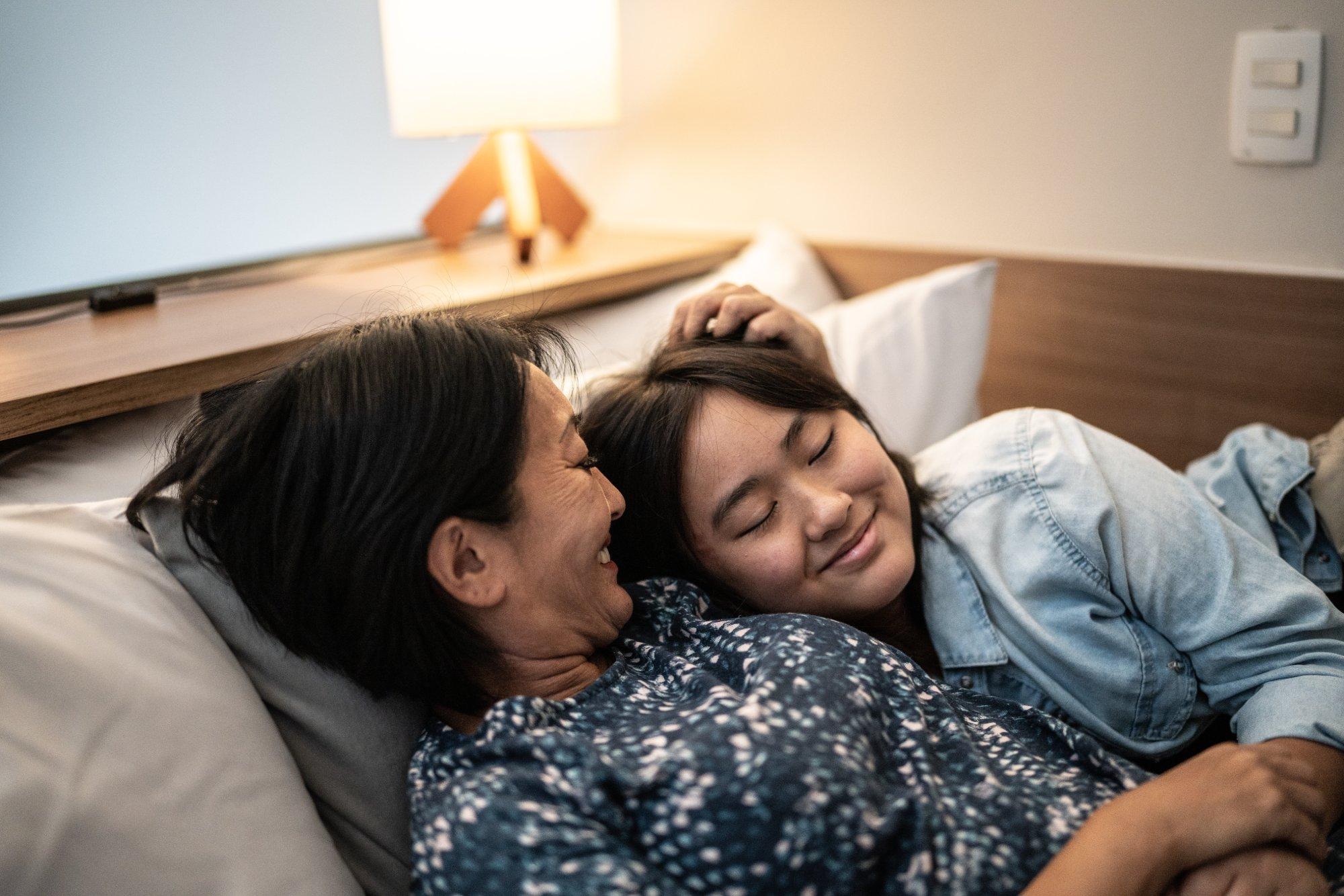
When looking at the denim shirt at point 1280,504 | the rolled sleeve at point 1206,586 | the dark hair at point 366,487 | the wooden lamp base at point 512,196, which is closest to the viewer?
the dark hair at point 366,487

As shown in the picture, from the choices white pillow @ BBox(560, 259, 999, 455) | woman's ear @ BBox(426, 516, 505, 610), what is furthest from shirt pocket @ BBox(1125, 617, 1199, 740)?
woman's ear @ BBox(426, 516, 505, 610)

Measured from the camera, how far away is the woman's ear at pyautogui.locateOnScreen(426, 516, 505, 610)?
82 cm

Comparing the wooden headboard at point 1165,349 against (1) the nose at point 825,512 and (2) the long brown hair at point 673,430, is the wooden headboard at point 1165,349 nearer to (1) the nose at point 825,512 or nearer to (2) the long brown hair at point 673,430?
(2) the long brown hair at point 673,430

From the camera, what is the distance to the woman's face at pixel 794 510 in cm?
97

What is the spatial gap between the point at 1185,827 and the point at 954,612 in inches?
12.9

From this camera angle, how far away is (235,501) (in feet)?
2.79

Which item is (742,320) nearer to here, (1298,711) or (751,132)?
(1298,711)

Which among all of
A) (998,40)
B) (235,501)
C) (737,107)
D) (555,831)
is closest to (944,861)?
(555,831)

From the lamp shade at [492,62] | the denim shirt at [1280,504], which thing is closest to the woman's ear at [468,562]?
the denim shirt at [1280,504]

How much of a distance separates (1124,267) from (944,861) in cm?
101

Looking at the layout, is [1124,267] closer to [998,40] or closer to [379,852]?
[998,40]

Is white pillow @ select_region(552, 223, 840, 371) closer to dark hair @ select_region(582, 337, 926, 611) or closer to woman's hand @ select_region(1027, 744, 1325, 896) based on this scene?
dark hair @ select_region(582, 337, 926, 611)

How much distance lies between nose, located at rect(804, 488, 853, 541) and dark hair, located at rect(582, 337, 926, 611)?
10 cm

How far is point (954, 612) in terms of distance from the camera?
1037 mm
